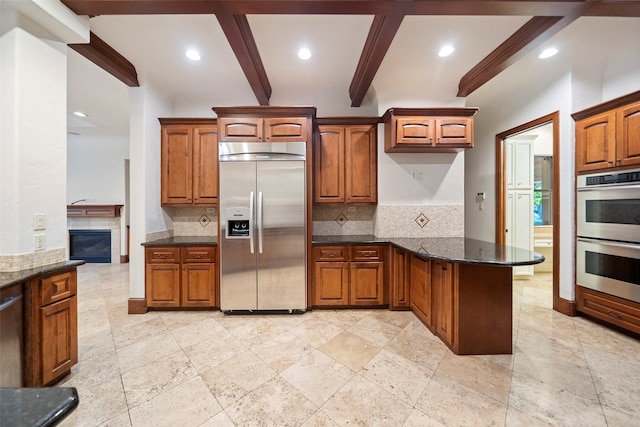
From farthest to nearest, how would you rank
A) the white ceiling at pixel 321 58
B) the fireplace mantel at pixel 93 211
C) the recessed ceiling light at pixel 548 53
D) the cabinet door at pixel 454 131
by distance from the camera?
the fireplace mantel at pixel 93 211 < the cabinet door at pixel 454 131 < the recessed ceiling light at pixel 548 53 < the white ceiling at pixel 321 58

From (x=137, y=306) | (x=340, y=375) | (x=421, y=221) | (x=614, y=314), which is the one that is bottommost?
(x=340, y=375)

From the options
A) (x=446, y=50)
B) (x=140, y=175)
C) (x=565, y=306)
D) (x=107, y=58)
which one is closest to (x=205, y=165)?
(x=140, y=175)

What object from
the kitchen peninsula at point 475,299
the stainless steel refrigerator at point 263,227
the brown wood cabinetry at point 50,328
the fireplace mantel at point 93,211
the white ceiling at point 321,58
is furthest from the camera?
the fireplace mantel at point 93,211

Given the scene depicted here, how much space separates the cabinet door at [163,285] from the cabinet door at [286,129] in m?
1.98

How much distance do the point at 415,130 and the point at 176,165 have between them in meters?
3.15

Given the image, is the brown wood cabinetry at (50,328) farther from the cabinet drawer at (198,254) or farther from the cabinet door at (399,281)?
the cabinet door at (399,281)

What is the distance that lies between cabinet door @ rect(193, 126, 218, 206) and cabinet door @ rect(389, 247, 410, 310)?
2468 mm

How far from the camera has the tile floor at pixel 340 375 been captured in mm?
1509

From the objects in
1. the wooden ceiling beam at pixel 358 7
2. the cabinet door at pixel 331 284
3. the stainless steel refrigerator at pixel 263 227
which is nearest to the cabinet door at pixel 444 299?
Answer: the cabinet door at pixel 331 284

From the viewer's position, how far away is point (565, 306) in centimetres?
282

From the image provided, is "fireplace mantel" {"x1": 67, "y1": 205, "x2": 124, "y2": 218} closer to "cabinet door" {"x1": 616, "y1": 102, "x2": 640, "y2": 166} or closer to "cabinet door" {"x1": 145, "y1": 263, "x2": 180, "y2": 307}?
"cabinet door" {"x1": 145, "y1": 263, "x2": 180, "y2": 307}

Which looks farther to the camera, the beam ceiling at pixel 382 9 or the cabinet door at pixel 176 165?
the cabinet door at pixel 176 165

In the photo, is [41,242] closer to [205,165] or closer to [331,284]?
[205,165]

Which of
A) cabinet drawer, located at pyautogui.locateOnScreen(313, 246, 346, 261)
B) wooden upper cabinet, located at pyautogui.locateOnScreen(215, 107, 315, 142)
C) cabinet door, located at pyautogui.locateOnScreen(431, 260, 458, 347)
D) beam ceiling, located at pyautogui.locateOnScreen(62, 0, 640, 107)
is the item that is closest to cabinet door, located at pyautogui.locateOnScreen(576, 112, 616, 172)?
beam ceiling, located at pyautogui.locateOnScreen(62, 0, 640, 107)
